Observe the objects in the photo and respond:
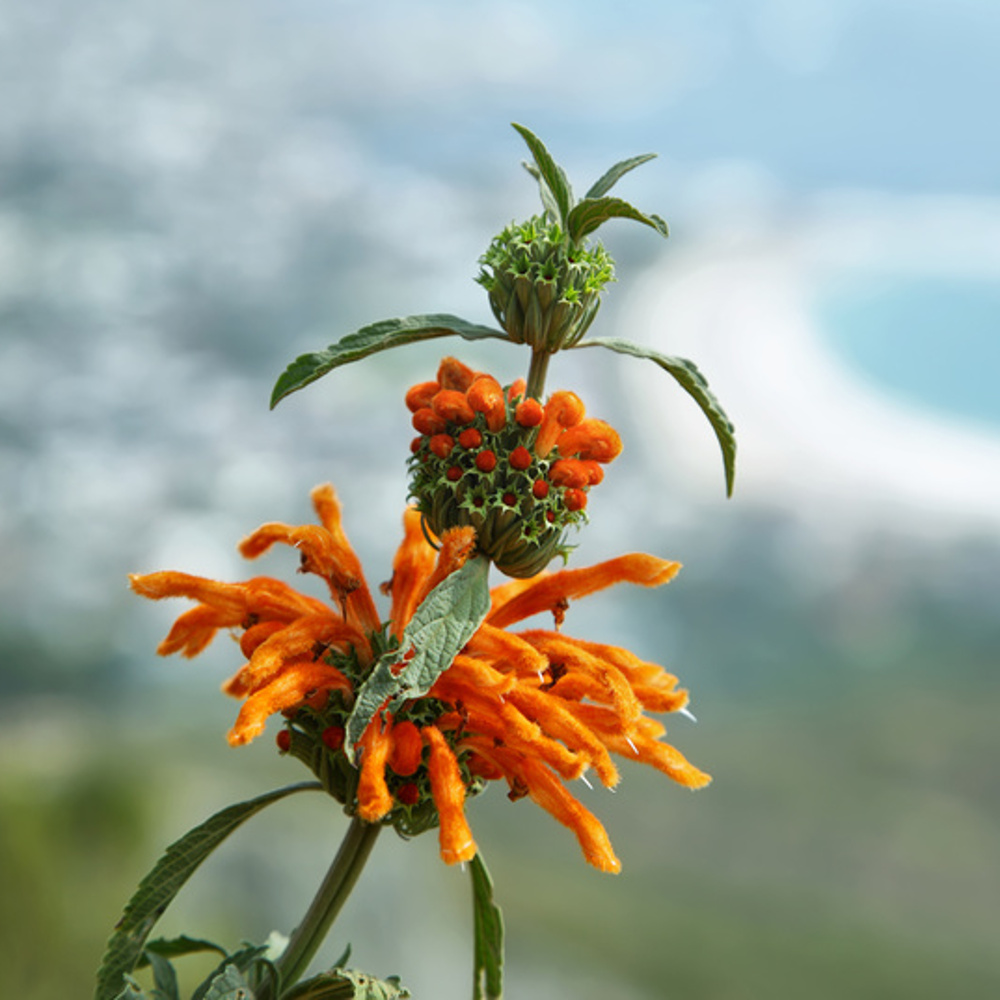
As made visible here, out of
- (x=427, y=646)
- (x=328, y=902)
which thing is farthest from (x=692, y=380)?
(x=328, y=902)

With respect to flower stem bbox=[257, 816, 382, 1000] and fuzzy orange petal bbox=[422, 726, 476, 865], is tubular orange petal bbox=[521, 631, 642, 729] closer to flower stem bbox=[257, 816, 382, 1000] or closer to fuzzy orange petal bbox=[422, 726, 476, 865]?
fuzzy orange petal bbox=[422, 726, 476, 865]

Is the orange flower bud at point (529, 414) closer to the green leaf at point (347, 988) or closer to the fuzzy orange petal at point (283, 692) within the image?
the fuzzy orange petal at point (283, 692)

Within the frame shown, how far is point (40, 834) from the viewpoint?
9.37 meters

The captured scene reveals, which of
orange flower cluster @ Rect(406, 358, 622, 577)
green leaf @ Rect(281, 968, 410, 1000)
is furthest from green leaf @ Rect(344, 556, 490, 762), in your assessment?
green leaf @ Rect(281, 968, 410, 1000)

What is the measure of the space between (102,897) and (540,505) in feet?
28.4

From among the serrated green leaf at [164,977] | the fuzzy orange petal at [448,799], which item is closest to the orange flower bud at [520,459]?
the fuzzy orange petal at [448,799]

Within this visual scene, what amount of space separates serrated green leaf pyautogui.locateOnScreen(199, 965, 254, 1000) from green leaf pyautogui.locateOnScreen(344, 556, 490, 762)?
0.54 metres

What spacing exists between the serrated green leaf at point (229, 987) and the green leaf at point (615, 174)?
5.02ft

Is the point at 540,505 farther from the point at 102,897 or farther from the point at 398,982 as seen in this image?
the point at 102,897

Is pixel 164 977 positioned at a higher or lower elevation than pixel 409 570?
lower

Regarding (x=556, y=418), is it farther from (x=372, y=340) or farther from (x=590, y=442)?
(x=372, y=340)

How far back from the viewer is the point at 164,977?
7.97 feet

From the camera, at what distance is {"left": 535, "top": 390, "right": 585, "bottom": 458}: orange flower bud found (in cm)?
215

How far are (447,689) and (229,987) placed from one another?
65 centimetres
